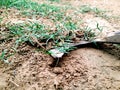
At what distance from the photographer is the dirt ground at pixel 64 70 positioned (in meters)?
2.15

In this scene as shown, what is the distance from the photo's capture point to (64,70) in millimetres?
2293

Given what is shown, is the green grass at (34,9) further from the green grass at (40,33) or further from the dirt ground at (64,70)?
the dirt ground at (64,70)

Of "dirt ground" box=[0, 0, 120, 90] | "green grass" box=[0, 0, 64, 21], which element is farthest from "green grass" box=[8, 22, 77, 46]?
"green grass" box=[0, 0, 64, 21]

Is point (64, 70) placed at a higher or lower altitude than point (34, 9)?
lower

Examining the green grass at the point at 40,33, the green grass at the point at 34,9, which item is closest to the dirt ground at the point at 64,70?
the green grass at the point at 40,33

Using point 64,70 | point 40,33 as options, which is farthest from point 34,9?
point 64,70

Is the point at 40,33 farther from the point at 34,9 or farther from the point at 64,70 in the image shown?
the point at 34,9

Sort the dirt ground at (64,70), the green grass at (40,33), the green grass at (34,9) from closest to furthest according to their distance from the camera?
the dirt ground at (64,70) < the green grass at (40,33) < the green grass at (34,9)

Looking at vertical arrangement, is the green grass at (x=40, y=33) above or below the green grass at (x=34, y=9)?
below

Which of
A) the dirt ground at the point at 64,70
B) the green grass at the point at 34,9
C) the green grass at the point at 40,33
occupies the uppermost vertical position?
the green grass at the point at 34,9

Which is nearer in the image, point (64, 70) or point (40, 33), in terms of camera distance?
point (64, 70)

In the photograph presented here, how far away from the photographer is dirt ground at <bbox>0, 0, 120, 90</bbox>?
7.05 feet

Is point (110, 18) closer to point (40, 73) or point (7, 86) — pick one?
point (40, 73)

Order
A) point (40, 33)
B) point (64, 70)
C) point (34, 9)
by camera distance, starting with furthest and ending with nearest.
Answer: point (34, 9) < point (40, 33) < point (64, 70)
